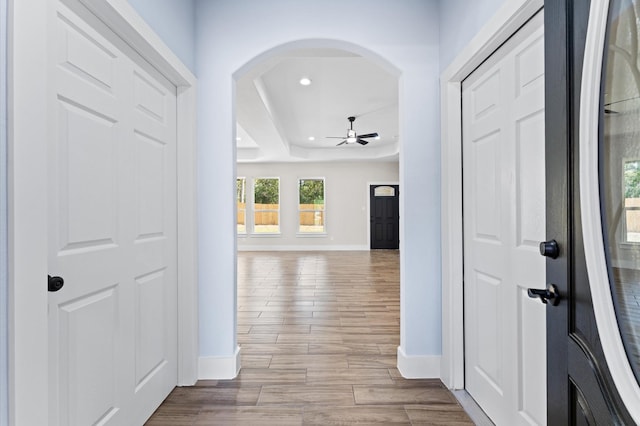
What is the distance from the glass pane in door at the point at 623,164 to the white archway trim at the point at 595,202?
1 centimetres

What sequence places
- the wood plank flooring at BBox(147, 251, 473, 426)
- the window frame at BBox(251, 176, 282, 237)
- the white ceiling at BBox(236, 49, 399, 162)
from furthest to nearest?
the window frame at BBox(251, 176, 282, 237), the white ceiling at BBox(236, 49, 399, 162), the wood plank flooring at BBox(147, 251, 473, 426)

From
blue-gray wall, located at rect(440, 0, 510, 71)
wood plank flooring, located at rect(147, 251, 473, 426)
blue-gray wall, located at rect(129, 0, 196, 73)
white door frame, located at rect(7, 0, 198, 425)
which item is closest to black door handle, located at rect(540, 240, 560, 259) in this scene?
blue-gray wall, located at rect(440, 0, 510, 71)

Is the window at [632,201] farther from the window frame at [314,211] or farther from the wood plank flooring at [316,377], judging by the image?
the window frame at [314,211]

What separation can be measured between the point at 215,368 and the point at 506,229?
1967mm

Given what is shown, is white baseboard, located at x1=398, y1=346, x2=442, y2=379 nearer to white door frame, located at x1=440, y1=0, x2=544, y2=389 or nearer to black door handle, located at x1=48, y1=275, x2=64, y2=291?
white door frame, located at x1=440, y1=0, x2=544, y2=389

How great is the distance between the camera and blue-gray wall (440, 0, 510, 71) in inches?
69.9

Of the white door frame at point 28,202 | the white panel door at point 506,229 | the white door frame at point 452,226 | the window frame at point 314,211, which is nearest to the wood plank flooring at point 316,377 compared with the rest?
the white door frame at point 452,226

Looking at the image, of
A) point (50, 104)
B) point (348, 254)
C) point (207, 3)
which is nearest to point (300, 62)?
point (207, 3)

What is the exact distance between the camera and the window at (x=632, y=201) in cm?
73

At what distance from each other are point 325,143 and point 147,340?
24.7 feet

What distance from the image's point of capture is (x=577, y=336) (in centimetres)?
88

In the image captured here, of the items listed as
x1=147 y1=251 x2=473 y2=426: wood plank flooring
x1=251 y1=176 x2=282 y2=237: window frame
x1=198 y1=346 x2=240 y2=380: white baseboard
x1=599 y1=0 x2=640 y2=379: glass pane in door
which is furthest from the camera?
x1=251 y1=176 x2=282 y2=237: window frame

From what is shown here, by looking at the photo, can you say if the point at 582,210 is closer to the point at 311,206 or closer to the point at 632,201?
the point at 632,201

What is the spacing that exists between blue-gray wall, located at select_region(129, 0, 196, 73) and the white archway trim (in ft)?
5.80
